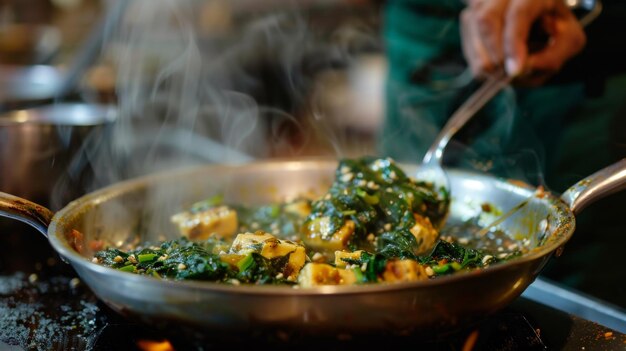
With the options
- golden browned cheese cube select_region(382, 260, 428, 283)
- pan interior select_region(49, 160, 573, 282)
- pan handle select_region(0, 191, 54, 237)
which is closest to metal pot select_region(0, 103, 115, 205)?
pan interior select_region(49, 160, 573, 282)

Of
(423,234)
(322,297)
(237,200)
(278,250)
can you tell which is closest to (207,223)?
(237,200)

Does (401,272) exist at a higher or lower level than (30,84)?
higher

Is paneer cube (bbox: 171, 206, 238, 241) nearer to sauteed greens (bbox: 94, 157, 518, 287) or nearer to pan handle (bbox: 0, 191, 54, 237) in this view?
sauteed greens (bbox: 94, 157, 518, 287)

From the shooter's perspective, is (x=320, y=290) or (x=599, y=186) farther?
(x=599, y=186)

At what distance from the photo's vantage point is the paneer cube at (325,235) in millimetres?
2115

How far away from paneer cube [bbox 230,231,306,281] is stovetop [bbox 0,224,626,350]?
32cm

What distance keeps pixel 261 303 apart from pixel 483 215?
1.41 m

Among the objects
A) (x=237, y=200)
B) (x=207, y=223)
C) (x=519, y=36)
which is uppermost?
(x=519, y=36)

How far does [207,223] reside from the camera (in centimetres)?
231

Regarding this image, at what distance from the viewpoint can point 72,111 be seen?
375 centimetres

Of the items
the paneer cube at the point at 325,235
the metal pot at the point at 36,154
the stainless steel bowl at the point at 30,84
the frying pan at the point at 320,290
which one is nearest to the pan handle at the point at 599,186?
the frying pan at the point at 320,290

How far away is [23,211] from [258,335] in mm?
890

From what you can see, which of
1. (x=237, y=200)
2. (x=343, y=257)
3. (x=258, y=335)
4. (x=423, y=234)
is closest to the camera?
(x=258, y=335)

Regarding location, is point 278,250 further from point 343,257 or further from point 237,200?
point 237,200
